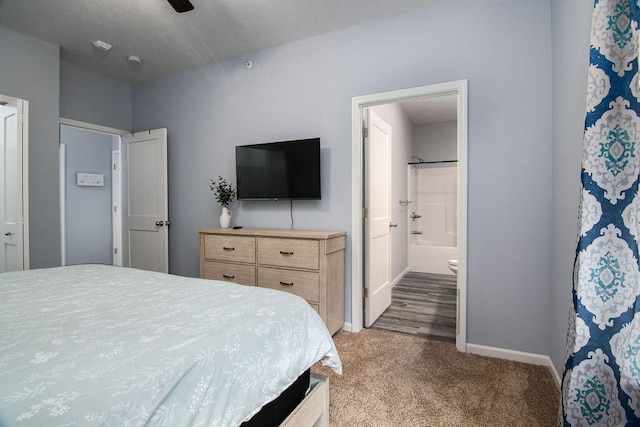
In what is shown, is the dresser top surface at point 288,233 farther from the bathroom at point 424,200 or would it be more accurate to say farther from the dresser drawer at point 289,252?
the bathroom at point 424,200

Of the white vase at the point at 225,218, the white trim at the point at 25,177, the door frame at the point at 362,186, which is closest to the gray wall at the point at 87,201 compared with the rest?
the white trim at the point at 25,177

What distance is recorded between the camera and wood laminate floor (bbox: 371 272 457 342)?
300 cm

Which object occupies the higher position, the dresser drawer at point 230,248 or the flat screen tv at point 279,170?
the flat screen tv at point 279,170

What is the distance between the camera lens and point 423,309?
3.59m

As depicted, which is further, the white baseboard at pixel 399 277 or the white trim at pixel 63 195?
the white trim at pixel 63 195

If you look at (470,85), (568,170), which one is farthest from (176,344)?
(470,85)

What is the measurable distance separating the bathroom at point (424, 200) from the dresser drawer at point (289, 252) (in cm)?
176

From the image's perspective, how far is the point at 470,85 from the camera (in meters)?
2.49

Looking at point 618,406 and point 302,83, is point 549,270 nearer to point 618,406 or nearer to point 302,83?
point 618,406

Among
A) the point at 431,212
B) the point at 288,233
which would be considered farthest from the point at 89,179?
the point at 431,212

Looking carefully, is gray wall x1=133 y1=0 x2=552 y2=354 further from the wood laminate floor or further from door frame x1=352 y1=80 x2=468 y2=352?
the wood laminate floor

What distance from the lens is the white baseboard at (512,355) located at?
2280 millimetres

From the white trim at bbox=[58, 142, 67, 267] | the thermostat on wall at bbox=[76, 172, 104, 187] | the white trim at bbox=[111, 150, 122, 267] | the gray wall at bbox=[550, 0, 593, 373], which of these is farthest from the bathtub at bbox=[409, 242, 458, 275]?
the white trim at bbox=[58, 142, 67, 267]

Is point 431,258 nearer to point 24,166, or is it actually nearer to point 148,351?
point 148,351
